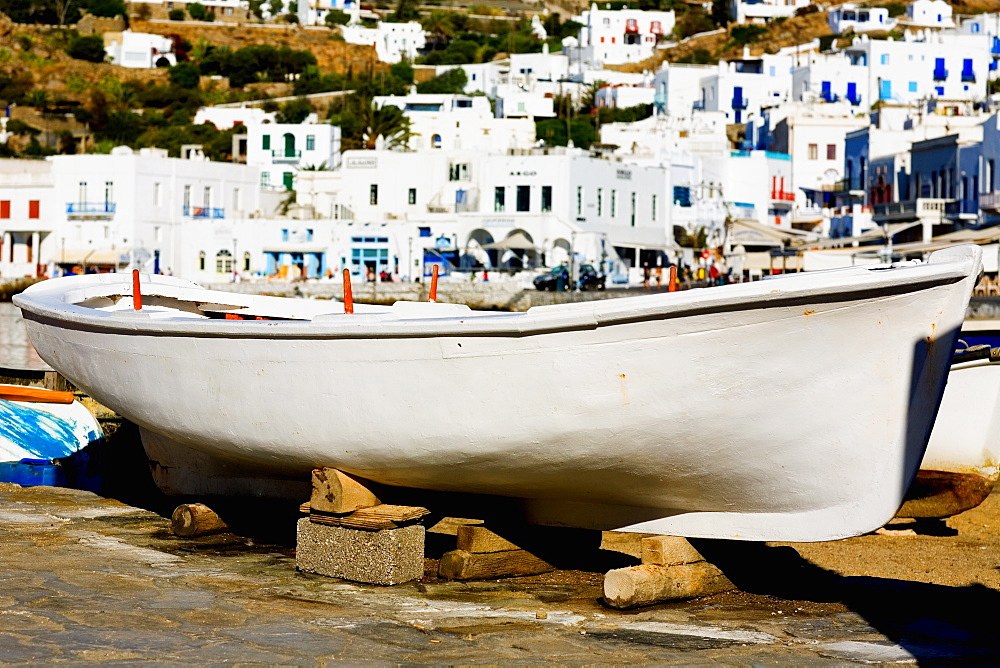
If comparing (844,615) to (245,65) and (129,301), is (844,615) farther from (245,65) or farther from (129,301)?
(245,65)

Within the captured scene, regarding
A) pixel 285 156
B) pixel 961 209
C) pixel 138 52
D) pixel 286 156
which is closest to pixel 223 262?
pixel 285 156

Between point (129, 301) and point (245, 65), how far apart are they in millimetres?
130557

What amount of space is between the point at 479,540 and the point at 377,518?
61 centimetres

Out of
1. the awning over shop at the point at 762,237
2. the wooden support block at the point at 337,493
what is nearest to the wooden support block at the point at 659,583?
the wooden support block at the point at 337,493

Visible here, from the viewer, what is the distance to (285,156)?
7281cm

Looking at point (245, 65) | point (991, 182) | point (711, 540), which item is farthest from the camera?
point (245, 65)

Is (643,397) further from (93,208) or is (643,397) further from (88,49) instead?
(88,49)

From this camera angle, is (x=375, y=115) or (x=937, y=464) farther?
(x=375, y=115)

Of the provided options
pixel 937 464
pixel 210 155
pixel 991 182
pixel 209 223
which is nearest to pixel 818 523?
pixel 937 464

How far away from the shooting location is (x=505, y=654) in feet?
19.5

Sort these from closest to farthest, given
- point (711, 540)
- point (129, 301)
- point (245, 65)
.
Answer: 1. point (711, 540)
2. point (129, 301)
3. point (245, 65)

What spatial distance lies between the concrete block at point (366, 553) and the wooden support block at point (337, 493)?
0.12m

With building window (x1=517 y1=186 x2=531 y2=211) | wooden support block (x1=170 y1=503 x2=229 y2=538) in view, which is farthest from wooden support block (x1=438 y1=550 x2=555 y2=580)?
building window (x1=517 y1=186 x2=531 y2=211)

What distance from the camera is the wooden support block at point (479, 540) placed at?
7.65 metres
